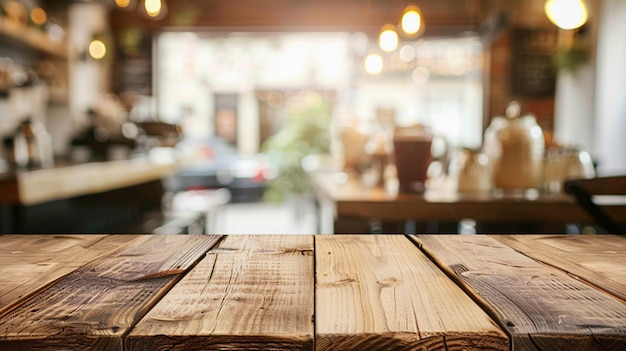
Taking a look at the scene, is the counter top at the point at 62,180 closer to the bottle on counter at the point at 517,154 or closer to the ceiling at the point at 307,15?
the bottle on counter at the point at 517,154

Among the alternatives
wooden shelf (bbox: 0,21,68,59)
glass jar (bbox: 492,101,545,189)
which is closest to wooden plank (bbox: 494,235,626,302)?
glass jar (bbox: 492,101,545,189)

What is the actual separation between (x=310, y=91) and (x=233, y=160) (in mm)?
2852

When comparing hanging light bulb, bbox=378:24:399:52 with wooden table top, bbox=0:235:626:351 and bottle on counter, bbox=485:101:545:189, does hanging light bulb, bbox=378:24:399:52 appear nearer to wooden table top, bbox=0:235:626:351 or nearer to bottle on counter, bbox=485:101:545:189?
bottle on counter, bbox=485:101:545:189

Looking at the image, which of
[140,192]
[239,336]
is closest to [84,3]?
[140,192]

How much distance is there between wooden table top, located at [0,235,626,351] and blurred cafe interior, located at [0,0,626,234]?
784 millimetres

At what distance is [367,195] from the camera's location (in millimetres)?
1977

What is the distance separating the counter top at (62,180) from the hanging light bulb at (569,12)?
2.31 m

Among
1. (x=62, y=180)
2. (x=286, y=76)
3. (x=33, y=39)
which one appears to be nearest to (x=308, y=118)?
(x=33, y=39)

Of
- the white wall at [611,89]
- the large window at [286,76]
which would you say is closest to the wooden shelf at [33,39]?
the white wall at [611,89]

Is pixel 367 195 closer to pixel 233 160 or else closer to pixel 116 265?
pixel 116 265

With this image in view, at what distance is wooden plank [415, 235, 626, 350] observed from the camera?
19.5 inches

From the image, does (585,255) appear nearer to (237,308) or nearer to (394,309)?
(394,309)

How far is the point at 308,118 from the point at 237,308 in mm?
7851

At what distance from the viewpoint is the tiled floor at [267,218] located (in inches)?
282
